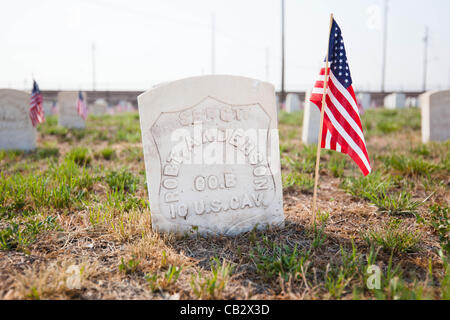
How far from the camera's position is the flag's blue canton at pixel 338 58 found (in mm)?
2416

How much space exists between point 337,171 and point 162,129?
2.78 m

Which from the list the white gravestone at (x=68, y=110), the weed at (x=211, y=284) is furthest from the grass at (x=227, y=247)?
the white gravestone at (x=68, y=110)

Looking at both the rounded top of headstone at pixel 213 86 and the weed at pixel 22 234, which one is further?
the rounded top of headstone at pixel 213 86

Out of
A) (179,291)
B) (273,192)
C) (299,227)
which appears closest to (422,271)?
(299,227)

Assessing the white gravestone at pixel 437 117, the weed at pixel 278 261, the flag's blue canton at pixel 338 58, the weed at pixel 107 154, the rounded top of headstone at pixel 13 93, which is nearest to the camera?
the weed at pixel 278 261

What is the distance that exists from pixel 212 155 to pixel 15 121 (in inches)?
205

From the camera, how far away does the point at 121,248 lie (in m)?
2.31

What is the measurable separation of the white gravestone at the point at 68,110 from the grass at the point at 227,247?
6.15 m

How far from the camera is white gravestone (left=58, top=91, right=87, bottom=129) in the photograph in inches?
375

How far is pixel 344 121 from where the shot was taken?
2.47m

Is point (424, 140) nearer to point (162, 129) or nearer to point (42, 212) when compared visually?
point (162, 129)

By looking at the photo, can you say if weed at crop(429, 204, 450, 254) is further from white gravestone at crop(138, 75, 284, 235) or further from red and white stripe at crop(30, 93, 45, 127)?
red and white stripe at crop(30, 93, 45, 127)

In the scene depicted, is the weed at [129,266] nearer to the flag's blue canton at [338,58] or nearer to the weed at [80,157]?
the flag's blue canton at [338,58]

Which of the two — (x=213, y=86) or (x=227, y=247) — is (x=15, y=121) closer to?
(x=213, y=86)
